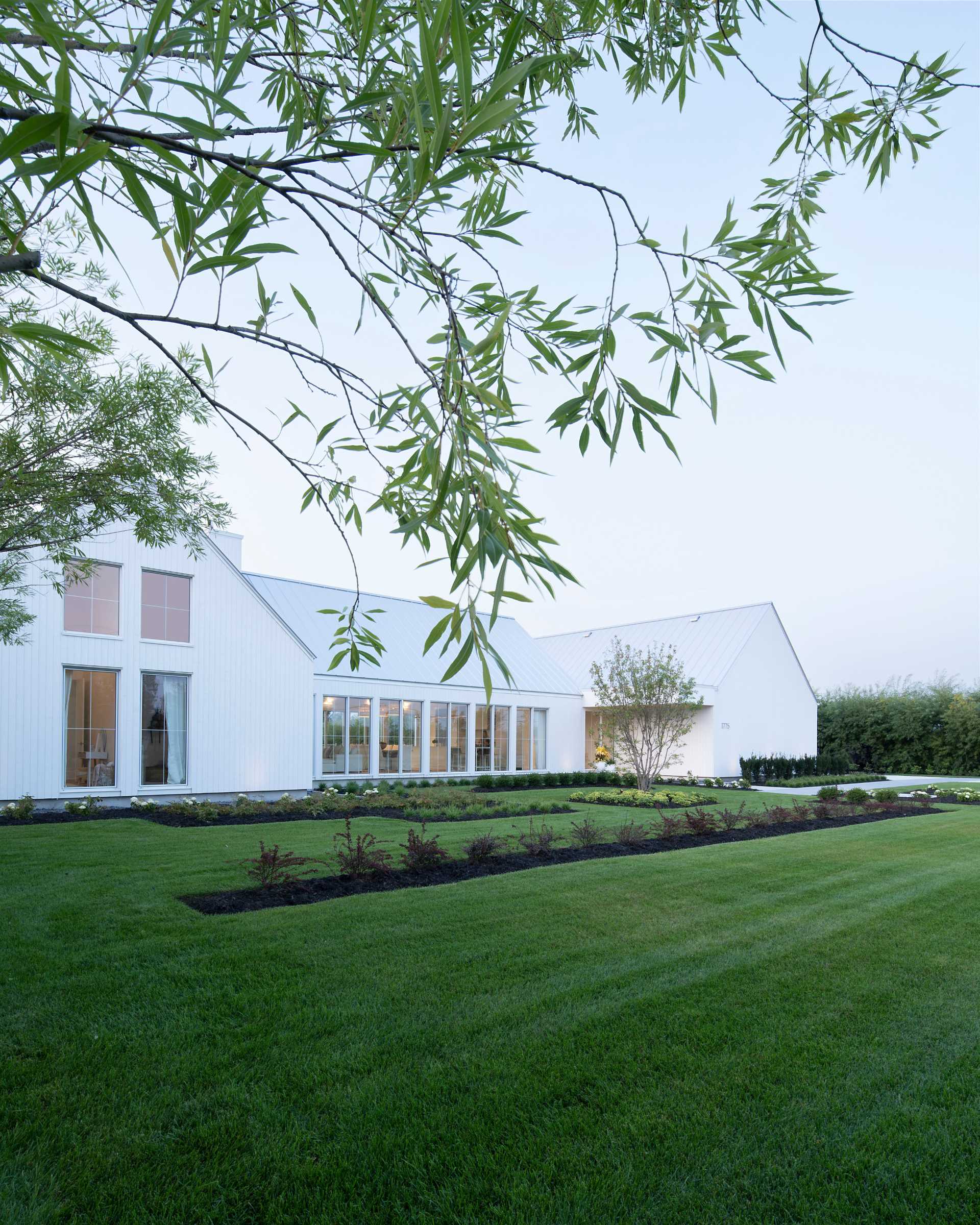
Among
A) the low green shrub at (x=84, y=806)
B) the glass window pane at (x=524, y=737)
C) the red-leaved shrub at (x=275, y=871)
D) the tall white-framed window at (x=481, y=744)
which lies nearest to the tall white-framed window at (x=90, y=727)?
the low green shrub at (x=84, y=806)

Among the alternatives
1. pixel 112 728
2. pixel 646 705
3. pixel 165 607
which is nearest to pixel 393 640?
pixel 646 705

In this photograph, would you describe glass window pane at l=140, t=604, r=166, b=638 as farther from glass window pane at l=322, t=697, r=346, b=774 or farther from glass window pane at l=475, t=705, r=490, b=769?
glass window pane at l=475, t=705, r=490, b=769

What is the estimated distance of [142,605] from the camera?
13.6 m

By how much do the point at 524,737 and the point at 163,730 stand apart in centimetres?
1094

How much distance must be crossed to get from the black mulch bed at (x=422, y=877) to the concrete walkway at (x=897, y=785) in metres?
9.63

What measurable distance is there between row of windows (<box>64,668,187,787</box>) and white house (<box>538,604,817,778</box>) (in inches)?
462

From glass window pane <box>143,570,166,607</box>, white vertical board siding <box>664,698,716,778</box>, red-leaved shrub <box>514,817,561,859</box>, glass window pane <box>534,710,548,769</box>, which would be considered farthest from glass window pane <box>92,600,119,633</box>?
white vertical board siding <box>664,698,716,778</box>

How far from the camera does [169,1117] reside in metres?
2.74

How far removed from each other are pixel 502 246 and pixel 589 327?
111 centimetres

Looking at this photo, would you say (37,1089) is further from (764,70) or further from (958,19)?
(958,19)

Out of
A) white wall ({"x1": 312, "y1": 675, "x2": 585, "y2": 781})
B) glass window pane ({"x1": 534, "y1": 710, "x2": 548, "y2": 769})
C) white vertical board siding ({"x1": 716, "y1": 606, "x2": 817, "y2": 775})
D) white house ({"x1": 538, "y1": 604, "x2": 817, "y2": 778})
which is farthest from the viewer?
white vertical board siding ({"x1": 716, "y1": 606, "x2": 817, "y2": 775})

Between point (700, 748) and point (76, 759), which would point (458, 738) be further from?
point (76, 759)

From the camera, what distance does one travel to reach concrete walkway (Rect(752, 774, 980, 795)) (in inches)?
785

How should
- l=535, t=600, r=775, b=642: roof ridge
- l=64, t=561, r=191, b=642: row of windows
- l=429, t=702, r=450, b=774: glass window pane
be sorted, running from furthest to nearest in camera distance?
l=535, t=600, r=775, b=642: roof ridge → l=429, t=702, r=450, b=774: glass window pane → l=64, t=561, r=191, b=642: row of windows
